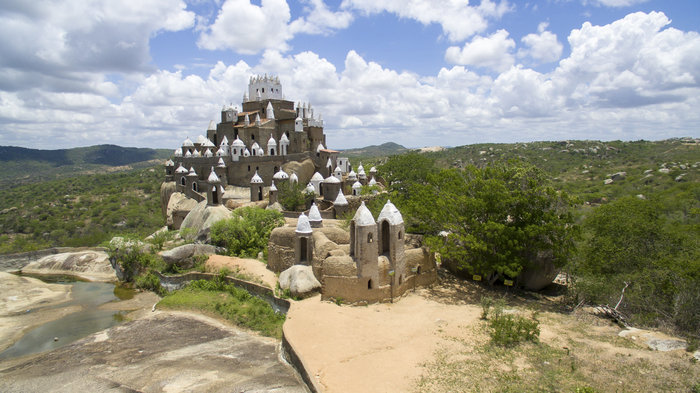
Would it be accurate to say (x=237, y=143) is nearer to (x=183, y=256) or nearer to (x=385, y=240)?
(x=183, y=256)

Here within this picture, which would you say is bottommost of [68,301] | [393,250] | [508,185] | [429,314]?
[68,301]

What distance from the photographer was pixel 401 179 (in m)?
44.8

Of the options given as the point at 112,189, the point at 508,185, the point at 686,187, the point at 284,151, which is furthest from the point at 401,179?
the point at 112,189

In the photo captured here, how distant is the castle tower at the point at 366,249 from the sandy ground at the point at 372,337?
5.15 feet

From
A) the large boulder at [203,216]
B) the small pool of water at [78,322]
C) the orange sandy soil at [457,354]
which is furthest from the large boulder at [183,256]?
the orange sandy soil at [457,354]

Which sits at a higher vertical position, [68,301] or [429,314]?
[429,314]

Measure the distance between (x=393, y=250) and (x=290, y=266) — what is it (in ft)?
23.0

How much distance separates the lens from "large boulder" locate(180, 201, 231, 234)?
105 feet

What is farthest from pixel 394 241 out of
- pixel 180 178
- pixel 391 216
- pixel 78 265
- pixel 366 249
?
pixel 180 178

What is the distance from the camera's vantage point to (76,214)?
66.1 m

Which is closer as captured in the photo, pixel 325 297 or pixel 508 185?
pixel 325 297

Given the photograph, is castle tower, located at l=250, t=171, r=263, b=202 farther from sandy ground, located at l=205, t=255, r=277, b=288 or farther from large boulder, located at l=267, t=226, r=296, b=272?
large boulder, located at l=267, t=226, r=296, b=272

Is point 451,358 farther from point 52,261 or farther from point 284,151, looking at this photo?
point 52,261

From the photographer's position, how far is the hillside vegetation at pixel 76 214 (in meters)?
55.5
